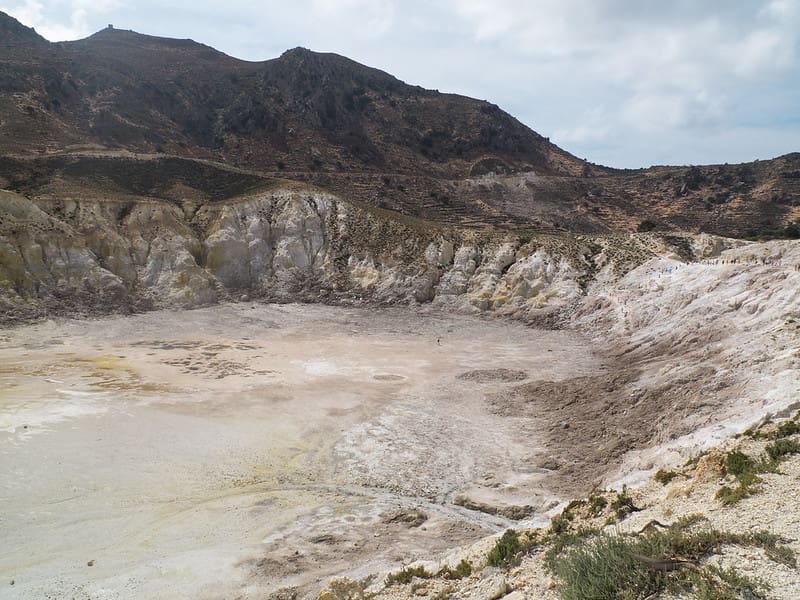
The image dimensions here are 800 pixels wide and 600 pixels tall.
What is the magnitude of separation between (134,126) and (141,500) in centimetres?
7620

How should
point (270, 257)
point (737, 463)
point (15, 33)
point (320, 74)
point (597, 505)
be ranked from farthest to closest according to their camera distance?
point (320, 74) < point (15, 33) < point (270, 257) < point (597, 505) < point (737, 463)

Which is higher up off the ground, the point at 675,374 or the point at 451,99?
the point at 451,99

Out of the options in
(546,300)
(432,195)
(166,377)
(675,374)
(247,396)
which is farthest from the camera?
(432,195)

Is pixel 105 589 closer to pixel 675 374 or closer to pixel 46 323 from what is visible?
pixel 675 374

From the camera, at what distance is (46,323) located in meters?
37.4

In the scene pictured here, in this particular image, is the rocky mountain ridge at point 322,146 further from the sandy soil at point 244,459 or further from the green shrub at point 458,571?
the green shrub at point 458,571

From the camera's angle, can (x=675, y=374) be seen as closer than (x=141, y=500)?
No

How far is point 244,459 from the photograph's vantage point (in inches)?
765

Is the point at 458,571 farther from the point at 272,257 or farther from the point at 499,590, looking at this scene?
the point at 272,257

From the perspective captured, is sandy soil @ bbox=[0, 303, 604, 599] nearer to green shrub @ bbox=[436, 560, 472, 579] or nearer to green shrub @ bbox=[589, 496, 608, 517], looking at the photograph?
green shrub @ bbox=[436, 560, 472, 579]

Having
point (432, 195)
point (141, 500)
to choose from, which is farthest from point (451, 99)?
point (141, 500)

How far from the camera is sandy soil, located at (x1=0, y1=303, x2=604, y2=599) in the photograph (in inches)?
527

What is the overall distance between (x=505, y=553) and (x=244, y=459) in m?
12.2

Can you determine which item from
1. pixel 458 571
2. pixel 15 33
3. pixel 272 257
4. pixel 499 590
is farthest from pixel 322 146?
pixel 499 590
